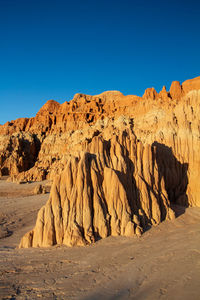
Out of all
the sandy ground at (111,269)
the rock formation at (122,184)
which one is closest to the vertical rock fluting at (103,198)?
the rock formation at (122,184)

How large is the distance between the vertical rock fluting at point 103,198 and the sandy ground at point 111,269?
22.1 inches

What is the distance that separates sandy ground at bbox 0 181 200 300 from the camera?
4871mm

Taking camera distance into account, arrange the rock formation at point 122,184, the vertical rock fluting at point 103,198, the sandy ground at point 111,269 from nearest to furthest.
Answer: the sandy ground at point 111,269 < the vertical rock fluting at point 103,198 < the rock formation at point 122,184

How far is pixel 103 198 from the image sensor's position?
9.16 meters

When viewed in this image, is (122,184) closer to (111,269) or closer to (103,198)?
(103,198)

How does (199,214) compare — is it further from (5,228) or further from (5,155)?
(5,155)

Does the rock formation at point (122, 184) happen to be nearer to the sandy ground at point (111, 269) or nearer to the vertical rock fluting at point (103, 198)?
the vertical rock fluting at point (103, 198)

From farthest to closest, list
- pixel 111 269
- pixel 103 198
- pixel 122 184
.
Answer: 1. pixel 122 184
2. pixel 103 198
3. pixel 111 269

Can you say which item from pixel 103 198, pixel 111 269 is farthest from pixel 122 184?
pixel 111 269

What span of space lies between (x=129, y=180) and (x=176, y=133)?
27.7 feet

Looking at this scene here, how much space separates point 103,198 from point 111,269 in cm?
344

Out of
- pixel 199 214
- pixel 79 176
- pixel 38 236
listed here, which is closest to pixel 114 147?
pixel 79 176

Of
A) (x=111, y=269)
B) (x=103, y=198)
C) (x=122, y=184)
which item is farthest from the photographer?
(x=122, y=184)

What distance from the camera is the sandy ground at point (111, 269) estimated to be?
4871 mm
